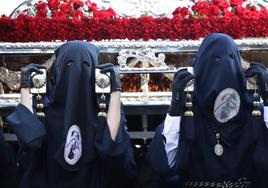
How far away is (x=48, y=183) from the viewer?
4004 millimetres

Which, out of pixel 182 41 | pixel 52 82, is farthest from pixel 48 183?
pixel 182 41

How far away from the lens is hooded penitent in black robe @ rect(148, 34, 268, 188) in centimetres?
383

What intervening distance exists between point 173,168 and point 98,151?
48 centimetres

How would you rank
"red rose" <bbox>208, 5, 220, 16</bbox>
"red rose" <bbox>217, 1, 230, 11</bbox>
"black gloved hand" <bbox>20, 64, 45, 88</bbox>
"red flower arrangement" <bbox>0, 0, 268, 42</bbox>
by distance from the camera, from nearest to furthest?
"black gloved hand" <bbox>20, 64, 45, 88</bbox>, "red flower arrangement" <bbox>0, 0, 268, 42</bbox>, "red rose" <bbox>208, 5, 220, 16</bbox>, "red rose" <bbox>217, 1, 230, 11</bbox>

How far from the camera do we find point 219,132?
388cm

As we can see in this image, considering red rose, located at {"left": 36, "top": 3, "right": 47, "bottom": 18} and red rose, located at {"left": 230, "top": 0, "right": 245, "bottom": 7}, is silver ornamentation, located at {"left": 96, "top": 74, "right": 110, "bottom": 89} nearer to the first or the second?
red rose, located at {"left": 36, "top": 3, "right": 47, "bottom": 18}

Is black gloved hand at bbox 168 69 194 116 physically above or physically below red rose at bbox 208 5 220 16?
below

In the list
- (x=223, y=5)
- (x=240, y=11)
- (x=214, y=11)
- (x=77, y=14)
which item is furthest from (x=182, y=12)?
(x=77, y=14)

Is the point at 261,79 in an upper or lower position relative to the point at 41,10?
lower

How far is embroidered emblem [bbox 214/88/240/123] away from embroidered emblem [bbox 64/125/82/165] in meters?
0.87

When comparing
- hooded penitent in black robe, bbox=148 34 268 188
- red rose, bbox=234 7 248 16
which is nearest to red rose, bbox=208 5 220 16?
red rose, bbox=234 7 248 16

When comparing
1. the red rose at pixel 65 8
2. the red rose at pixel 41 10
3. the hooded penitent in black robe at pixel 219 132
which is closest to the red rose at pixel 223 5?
the red rose at pixel 65 8

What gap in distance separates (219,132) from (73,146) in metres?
0.91

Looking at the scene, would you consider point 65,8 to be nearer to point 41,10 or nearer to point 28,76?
point 41,10
